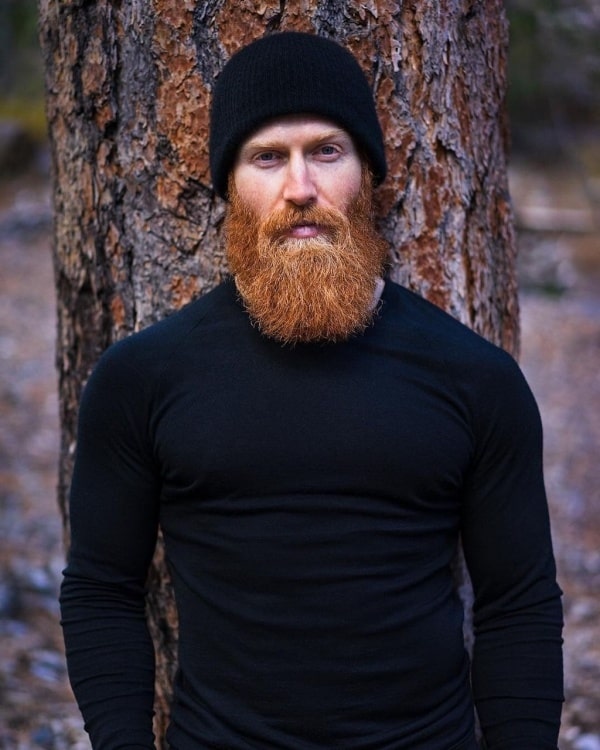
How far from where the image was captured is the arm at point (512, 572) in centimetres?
237

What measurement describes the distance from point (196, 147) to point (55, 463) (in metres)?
5.34

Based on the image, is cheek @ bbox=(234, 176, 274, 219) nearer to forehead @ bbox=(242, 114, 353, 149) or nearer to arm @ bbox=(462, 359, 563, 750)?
forehead @ bbox=(242, 114, 353, 149)

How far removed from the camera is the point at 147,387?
2.38m

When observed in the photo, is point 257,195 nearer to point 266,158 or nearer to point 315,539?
point 266,158

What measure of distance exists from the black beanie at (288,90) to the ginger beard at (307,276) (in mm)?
186

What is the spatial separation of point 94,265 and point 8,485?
4591 millimetres

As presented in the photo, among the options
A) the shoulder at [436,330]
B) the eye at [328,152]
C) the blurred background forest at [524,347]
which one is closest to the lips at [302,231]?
the eye at [328,152]

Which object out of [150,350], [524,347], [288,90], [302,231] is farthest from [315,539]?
[524,347]

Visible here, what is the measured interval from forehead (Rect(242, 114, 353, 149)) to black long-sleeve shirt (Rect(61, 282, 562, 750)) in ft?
1.66

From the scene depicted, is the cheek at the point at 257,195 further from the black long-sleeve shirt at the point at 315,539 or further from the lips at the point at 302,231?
the black long-sleeve shirt at the point at 315,539

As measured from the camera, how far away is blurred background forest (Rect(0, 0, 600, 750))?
4.81m

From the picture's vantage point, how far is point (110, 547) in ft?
7.88

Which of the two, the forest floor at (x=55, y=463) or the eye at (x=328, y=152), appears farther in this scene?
the forest floor at (x=55, y=463)

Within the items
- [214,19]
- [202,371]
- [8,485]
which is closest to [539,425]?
[202,371]
